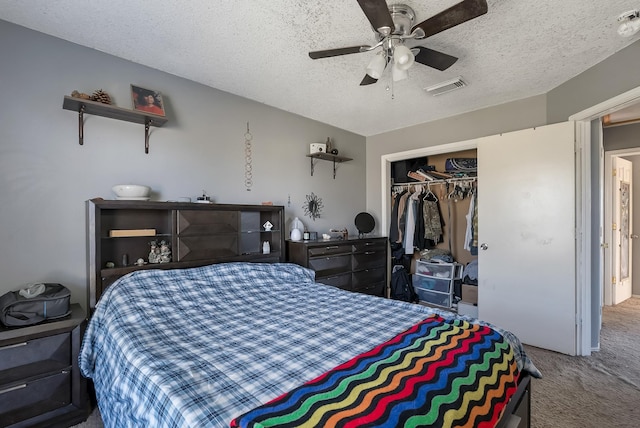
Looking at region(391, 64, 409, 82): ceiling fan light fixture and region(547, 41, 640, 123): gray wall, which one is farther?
region(547, 41, 640, 123): gray wall

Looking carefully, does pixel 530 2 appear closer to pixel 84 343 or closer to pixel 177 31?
pixel 177 31

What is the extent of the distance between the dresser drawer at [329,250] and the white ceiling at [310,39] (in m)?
1.61

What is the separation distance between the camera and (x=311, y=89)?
2.96 m

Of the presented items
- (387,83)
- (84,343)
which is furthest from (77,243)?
(387,83)

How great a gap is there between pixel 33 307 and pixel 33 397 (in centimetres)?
49

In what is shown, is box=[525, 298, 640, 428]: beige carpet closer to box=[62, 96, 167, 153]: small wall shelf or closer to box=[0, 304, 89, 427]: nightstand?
box=[0, 304, 89, 427]: nightstand

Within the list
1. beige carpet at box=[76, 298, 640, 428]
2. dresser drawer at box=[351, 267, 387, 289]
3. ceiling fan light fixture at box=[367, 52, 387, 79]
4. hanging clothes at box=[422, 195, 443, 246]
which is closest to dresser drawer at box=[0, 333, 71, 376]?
beige carpet at box=[76, 298, 640, 428]

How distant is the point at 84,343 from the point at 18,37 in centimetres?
204

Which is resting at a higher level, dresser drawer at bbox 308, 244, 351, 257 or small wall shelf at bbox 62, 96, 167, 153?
small wall shelf at bbox 62, 96, 167, 153

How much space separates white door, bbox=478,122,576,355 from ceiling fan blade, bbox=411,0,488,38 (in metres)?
1.94

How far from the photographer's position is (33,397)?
1689mm

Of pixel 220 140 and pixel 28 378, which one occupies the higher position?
pixel 220 140

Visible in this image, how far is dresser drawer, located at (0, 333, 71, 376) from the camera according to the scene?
5.32 ft

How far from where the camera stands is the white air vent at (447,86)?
8.92 feet
